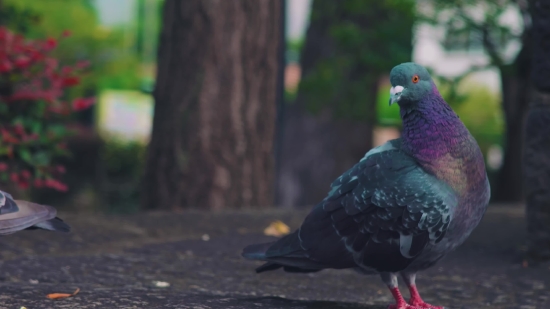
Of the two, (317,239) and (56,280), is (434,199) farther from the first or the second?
(56,280)

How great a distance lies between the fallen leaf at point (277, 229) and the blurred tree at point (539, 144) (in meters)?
1.54

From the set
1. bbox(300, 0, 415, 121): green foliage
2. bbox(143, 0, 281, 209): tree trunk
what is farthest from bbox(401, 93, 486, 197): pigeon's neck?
bbox(300, 0, 415, 121): green foliage

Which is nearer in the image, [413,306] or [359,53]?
[413,306]

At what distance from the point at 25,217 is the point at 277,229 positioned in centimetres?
219

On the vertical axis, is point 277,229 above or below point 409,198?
below

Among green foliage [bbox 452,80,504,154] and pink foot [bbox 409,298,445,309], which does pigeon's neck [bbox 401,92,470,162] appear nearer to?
pink foot [bbox 409,298,445,309]

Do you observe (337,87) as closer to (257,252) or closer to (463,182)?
(257,252)

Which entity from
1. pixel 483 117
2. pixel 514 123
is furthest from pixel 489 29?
pixel 483 117

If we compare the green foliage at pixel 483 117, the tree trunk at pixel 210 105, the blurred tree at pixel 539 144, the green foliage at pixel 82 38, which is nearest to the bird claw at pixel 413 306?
the blurred tree at pixel 539 144

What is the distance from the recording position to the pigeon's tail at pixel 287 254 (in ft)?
10.1

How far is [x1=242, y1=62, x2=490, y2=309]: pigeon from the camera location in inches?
112

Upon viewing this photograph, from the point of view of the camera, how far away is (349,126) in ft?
31.3

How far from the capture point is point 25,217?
2.98 metres

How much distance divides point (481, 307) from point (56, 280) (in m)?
1.93
